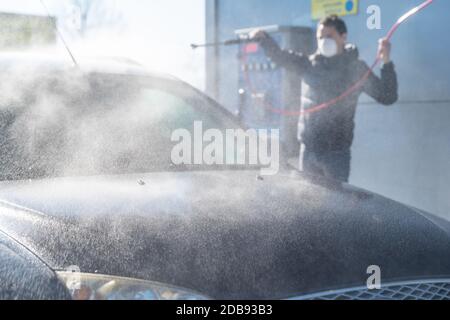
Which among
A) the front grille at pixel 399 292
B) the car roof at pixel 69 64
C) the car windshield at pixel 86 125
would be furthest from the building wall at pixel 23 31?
the front grille at pixel 399 292

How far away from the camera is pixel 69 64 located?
2.96 meters

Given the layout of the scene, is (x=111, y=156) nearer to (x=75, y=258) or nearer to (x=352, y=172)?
(x=75, y=258)

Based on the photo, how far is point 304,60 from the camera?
462 cm

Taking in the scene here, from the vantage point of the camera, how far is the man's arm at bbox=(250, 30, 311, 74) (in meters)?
4.61

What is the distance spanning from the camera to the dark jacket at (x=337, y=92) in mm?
4410

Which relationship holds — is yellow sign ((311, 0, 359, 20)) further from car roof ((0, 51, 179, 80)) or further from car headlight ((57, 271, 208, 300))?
car headlight ((57, 271, 208, 300))

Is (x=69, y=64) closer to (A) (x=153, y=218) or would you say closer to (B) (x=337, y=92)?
(A) (x=153, y=218)

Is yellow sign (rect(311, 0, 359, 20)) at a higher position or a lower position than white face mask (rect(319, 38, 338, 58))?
higher

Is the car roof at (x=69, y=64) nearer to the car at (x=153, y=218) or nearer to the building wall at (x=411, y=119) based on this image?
the car at (x=153, y=218)

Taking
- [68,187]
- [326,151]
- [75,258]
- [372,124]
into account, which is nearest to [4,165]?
[68,187]

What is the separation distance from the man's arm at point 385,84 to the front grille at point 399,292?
258 centimetres

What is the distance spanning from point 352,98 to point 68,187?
2727 millimetres

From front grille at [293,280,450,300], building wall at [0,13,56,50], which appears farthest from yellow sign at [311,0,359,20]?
front grille at [293,280,450,300]

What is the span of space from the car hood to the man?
1.95 metres
